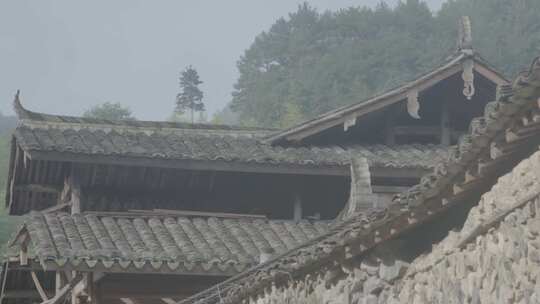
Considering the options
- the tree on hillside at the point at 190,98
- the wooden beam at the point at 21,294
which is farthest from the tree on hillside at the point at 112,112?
the wooden beam at the point at 21,294

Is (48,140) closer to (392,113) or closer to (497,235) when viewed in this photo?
(392,113)

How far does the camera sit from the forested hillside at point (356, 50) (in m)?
59.9

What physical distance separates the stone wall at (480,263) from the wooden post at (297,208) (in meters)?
6.68

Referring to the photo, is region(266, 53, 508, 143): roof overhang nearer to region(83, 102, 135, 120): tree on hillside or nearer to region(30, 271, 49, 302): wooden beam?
region(30, 271, 49, 302): wooden beam

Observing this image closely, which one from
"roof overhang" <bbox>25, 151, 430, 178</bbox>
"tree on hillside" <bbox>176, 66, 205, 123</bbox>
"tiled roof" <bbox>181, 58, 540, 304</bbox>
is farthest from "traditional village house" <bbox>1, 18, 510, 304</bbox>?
"tree on hillside" <bbox>176, 66, 205, 123</bbox>

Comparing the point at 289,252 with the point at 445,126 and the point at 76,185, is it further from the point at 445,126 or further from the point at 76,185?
the point at 445,126

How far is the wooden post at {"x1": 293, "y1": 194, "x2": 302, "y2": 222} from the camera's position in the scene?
659 inches

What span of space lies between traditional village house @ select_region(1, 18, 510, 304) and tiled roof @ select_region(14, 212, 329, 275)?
0.08 feet

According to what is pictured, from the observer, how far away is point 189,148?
16438 millimetres

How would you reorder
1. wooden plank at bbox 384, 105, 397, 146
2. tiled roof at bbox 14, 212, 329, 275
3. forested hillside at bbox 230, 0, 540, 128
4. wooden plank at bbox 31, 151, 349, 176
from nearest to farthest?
tiled roof at bbox 14, 212, 329, 275, wooden plank at bbox 31, 151, 349, 176, wooden plank at bbox 384, 105, 397, 146, forested hillside at bbox 230, 0, 540, 128

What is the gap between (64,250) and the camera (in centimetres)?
1421

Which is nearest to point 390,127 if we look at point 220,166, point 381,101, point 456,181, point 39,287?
point 381,101

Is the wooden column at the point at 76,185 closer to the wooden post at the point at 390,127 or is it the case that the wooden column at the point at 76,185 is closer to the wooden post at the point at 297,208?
the wooden post at the point at 297,208

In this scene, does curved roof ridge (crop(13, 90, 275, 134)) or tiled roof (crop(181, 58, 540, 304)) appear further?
curved roof ridge (crop(13, 90, 275, 134))
